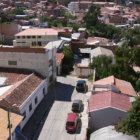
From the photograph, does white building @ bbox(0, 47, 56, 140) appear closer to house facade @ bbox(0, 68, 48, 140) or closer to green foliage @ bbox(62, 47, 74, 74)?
house facade @ bbox(0, 68, 48, 140)

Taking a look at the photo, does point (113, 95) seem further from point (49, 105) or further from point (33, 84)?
point (33, 84)

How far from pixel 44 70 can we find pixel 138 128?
38.2 ft

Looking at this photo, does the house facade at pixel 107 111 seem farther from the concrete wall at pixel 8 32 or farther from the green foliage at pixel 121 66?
the concrete wall at pixel 8 32

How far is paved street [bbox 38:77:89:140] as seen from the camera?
16453mm

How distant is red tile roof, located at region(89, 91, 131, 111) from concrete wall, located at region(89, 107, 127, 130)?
1.04 ft

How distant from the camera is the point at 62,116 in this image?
62.2 feet

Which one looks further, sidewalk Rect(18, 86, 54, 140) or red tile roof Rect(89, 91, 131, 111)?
red tile roof Rect(89, 91, 131, 111)

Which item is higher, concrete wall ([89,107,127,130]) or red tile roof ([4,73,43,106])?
red tile roof ([4,73,43,106])

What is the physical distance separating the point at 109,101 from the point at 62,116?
421 centimetres

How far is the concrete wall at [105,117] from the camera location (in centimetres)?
1686

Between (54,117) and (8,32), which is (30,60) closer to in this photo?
(54,117)

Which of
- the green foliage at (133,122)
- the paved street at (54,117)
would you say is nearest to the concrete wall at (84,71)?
the paved street at (54,117)

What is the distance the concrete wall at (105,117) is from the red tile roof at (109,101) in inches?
12.5

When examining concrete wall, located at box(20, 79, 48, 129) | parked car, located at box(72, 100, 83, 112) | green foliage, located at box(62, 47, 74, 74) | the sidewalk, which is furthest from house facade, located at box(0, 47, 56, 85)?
green foliage, located at box(62, 47, 74, 74)
